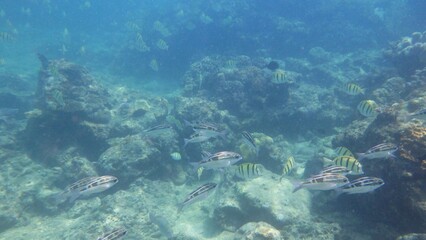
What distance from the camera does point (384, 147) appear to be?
6.85 metres

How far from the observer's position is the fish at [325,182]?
19.7 ft

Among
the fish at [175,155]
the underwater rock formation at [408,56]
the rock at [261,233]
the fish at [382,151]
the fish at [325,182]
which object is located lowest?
the rock at [261,233]

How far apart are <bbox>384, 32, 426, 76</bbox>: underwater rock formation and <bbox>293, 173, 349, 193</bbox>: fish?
45.7 ft

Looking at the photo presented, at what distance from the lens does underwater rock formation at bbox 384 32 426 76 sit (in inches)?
648

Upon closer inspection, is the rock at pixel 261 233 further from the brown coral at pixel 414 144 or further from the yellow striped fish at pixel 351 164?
the brown coral at pixel 414 144

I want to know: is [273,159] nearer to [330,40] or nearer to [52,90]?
[52,90]

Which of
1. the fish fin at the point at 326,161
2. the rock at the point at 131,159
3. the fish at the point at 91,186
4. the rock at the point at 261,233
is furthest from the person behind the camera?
the rock at the point at 131,159

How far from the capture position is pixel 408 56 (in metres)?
17.3

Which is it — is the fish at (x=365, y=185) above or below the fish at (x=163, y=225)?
above

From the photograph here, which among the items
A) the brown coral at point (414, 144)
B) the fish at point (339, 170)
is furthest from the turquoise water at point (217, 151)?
the fish at point (339, 170)

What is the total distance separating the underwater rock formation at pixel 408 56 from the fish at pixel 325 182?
13.9 m

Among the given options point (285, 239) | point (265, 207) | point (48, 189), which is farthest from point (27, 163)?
point (285, 239)

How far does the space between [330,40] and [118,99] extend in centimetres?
2346

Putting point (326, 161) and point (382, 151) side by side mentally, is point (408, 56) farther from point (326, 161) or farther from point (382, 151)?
point (382, 151)
